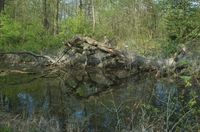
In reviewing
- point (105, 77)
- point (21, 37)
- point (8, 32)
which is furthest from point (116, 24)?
point (105, 77)

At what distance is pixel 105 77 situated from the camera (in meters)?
20.2

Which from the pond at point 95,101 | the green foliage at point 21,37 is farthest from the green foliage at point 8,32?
the pond at point 95,101

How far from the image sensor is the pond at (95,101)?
28.9ft

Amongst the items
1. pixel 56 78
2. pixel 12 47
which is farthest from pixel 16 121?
pixel 12 47

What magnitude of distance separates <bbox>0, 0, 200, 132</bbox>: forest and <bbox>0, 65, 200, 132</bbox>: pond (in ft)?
0.08

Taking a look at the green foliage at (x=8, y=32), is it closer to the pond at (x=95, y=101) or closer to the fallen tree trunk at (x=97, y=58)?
the fallen tree trunk at (x=97, y=58)

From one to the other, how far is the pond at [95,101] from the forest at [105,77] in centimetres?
2

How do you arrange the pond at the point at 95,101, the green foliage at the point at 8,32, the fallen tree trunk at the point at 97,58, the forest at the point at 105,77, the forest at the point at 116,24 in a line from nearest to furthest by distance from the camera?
the pond at the point at 95,101, the forest at the point at 105,77, the fallen tree trunk at the point at 97,58, the forest at the point at 116,24, the green foliage at the point at 8,32

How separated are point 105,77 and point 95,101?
640 cm

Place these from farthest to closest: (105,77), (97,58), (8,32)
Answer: (8,32)
(97,58)
(105,77)

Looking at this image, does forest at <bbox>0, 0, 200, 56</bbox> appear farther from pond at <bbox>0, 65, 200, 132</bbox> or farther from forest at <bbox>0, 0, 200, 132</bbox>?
pond at <bbox>0, 65, 200, 132</bbox>

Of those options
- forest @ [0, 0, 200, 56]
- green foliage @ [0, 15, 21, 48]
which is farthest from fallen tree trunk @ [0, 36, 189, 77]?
green foliage @ [0, 15, 21, 48]

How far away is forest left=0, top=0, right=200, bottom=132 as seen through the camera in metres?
9.37

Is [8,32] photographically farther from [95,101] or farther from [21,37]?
[95,101]
